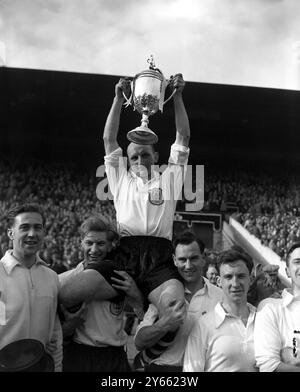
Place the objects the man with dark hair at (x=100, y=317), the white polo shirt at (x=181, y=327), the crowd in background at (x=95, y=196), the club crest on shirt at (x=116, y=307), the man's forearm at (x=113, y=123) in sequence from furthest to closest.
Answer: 1. the crowd in background at (x=95, y=196)
2. the man's forearm at (x=113, y=123)
3. the club crest on shirt at (x=116, y=307)
4. the man with dark hair at (x=100, y=317)
5. the white polo shirt at (x=181, y=327)

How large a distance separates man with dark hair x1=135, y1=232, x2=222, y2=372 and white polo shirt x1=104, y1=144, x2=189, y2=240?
0.62 feet

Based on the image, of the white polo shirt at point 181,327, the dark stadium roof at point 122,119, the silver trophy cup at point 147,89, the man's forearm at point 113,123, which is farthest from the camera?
the dark stadium roof at point 122,119

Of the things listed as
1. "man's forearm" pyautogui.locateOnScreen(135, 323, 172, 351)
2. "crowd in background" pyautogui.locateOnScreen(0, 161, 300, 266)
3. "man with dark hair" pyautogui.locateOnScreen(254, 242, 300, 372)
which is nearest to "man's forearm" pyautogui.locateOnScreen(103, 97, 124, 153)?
"man's forearm" pyautogui.locateOnScreen(135, 323, 172, 351)

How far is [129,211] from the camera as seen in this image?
2635mm

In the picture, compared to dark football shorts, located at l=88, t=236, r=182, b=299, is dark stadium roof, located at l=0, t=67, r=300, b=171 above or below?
above

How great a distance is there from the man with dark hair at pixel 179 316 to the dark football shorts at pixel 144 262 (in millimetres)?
69

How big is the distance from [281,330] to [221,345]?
250mm

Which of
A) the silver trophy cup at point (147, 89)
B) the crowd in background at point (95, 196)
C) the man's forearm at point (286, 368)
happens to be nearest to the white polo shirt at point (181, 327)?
the man's forearm at point (286, 368)

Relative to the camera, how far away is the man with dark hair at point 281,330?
2.00 meters

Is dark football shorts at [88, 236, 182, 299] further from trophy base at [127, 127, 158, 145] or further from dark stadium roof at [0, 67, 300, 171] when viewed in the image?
dark stadium roof at [0, 67, 300, 171]

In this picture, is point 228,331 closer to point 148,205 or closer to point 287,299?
point 287,299

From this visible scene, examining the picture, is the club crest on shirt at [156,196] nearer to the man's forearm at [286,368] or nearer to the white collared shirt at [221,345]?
the white collared shirt at [221,345]

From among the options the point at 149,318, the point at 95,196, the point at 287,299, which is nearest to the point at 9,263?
the point at 149,318

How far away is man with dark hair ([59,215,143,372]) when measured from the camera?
242cm
